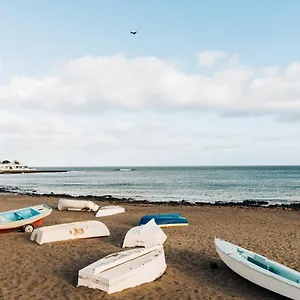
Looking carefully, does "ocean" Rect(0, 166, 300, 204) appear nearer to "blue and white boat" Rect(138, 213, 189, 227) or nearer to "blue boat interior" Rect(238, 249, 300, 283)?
"blue and white boat" Rect(138, 213, 189, 227)

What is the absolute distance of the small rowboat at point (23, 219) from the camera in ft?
43.7

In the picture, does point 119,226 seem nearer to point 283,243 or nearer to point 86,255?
point 86,255

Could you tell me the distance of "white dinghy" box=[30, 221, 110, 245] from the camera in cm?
1194

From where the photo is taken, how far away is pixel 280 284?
730cm

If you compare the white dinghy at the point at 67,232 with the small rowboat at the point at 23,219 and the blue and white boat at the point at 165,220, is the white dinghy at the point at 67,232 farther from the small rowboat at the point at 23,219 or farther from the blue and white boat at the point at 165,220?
the blue and white boat at the point at 165,220

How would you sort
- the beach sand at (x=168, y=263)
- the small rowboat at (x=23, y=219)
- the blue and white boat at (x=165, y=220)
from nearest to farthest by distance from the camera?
the beach sand at (x=168, y=263) → the small rowboat at (x=23, y=219) → the blue and white boat at (x=165, y=220)

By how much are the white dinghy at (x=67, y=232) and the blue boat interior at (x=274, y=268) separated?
5.63 m

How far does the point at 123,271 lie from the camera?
7762 mm

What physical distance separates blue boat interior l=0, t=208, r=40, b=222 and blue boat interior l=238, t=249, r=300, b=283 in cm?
875

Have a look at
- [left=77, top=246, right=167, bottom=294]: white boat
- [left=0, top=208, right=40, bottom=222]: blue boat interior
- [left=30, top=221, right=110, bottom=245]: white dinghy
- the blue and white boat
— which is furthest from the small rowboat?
[left=77, top=246, right=167, bottom=294]: white boat

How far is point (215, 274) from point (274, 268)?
144 centimetres

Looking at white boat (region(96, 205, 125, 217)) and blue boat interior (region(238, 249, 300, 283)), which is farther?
white boat (region(96, 205, 125, 217))

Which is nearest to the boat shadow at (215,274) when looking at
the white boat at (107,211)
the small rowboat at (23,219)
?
the small rowboat at (23,219)

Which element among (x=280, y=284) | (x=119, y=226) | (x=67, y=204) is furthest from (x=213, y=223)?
(x=280, y=284)
